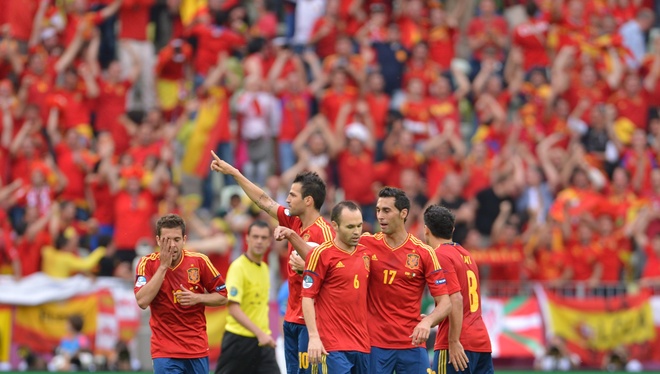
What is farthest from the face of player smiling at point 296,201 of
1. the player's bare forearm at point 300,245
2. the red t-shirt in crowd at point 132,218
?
the red t-shirt in crowd at point 132,218

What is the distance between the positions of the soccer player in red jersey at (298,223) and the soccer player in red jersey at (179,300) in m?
0.80

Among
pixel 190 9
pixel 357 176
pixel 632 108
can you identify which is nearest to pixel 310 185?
pixel 357 176

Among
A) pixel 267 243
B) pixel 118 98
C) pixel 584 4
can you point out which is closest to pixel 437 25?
pixel 584 4

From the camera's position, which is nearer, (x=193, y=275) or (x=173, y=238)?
(x=173, y=238)

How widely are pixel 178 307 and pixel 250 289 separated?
2.00 meters

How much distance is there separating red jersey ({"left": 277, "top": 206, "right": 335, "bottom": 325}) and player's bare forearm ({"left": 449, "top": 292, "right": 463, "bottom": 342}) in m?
1.30

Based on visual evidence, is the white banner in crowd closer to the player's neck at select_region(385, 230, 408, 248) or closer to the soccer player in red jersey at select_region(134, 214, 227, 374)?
the soccer player in red jersey at select_region(134, 214, 227, 374)

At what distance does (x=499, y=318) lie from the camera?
1834 centimetres

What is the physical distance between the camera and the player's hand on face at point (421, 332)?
1021cm

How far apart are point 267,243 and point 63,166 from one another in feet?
25.8

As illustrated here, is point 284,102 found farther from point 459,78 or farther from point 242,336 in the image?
point 242,336

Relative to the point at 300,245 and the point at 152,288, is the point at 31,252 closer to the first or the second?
the point at 152,288

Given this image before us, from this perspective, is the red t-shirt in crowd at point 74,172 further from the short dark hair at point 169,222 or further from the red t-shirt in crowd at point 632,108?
the red t-shirt in crowd at point 632,108

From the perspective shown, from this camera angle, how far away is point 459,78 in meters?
22.5
